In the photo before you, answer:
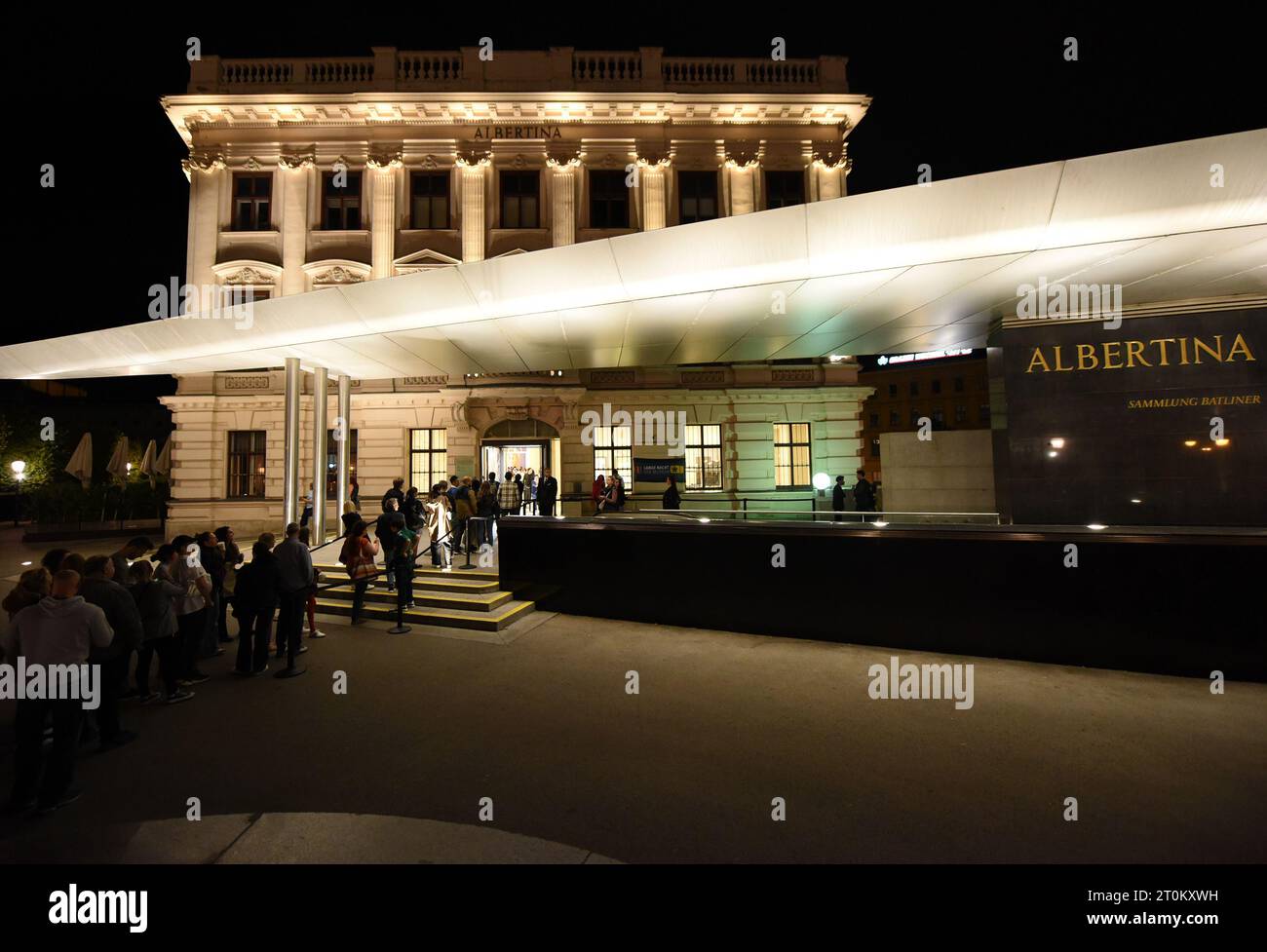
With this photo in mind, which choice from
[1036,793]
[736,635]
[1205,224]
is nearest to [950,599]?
[736,635]

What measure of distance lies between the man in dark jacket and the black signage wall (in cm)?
1116

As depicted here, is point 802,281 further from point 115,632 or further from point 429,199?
point 429,199

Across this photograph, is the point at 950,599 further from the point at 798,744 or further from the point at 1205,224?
the point at 1205,224

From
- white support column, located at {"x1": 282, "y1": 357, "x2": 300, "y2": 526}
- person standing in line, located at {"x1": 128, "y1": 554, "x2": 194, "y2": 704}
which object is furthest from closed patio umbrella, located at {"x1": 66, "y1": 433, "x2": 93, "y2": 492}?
person standing in line, located at {"x1": 128, "y1": 554, "x2": 194, "y2": 704}

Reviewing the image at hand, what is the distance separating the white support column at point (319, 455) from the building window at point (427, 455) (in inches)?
279

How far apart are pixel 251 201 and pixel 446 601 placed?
20.6 metres

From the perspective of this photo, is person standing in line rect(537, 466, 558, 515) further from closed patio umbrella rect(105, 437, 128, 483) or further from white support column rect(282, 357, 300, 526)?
closed patio umbrella rect(105, 437, 128, 483)

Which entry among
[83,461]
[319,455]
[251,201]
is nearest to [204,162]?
[251,201]

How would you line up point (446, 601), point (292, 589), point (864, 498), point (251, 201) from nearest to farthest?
point (292, 589) < point (446, 601) < point (864, 498) < point (251, 201)

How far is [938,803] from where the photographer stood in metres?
3.74

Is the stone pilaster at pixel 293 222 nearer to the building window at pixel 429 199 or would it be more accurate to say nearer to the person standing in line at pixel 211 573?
the building window at pixel 429 199

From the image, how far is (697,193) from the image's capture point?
2095 cm

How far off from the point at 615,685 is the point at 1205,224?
8.38 metres
